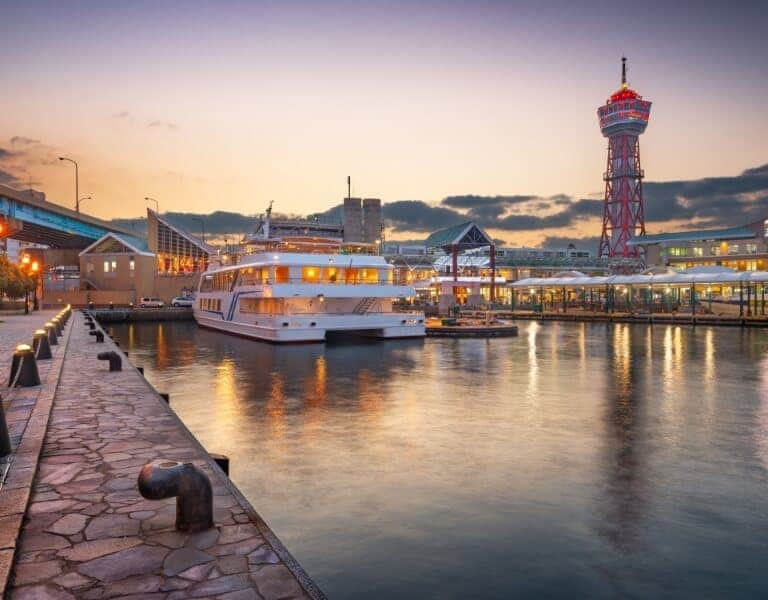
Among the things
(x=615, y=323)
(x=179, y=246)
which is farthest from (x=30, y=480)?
(x=179, y=246)

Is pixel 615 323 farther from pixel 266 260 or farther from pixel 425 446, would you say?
pixel 425 446

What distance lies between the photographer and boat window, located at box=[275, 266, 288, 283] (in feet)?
121

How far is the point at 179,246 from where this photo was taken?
8875 cm

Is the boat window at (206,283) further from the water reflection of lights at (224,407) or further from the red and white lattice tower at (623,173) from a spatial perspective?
the red and white lattice tower at (623,173)

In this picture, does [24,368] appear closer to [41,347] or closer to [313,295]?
[41,347]

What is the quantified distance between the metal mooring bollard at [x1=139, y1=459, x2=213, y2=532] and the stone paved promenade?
0.44ft

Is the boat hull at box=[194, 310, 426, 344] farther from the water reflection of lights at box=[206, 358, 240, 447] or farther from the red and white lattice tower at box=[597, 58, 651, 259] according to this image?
the red and white lattice tower at box=[597, 58, 651, 259]

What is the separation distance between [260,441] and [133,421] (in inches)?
118

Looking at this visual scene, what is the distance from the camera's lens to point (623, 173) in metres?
164

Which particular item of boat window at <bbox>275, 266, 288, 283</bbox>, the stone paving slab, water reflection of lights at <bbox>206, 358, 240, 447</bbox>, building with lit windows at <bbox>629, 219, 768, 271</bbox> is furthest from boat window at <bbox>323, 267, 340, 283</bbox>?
building with lit windows at <bbox>629, 219, 768, 271</bbox>

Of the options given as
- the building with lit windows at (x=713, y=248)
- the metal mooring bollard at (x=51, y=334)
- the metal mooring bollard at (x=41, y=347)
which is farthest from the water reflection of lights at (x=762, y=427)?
the building with lit windows at (x=713, y=248)

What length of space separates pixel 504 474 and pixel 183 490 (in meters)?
6.16

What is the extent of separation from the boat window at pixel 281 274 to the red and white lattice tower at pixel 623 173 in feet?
465

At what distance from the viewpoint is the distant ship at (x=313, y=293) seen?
3516cm
